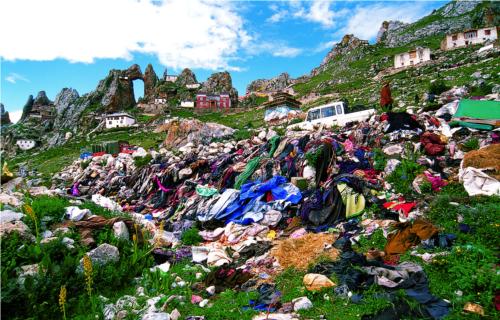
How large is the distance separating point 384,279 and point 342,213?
3.04m

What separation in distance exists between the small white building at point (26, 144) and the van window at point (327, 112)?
86.1m

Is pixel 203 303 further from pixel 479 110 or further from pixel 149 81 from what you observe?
pixel 149 81

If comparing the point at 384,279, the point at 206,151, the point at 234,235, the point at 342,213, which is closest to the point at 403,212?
the point at 342,213

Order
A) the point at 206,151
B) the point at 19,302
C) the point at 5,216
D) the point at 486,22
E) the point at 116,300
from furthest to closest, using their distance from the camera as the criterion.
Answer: the point at 486,22
the point at 206,151
the point at 5,216
the point at 116,300
the point at 19,302

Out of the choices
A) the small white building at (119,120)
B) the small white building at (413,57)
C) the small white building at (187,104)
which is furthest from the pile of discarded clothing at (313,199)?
the small white building at (187,104)

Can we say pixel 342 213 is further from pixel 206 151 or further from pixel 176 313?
pixel 206 151

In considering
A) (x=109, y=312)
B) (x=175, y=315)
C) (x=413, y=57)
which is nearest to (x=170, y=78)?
(x=413, y=57)

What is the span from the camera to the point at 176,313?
3848 millimetres

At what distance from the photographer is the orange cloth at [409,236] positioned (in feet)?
16.0

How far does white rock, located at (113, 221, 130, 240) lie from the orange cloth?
5017 millimetres

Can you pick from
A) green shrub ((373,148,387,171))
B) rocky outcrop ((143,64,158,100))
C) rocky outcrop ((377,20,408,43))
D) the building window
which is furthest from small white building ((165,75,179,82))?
green shrub ((373,148,387,171))

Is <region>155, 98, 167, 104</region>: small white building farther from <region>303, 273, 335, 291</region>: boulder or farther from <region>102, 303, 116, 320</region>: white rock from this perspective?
<region>303, 273, 335, 291</region>: boulder

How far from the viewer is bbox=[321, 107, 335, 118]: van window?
14824 millimetres

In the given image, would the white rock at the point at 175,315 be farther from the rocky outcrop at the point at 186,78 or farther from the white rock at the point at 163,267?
the rocky outcrop at the point at 186,78
